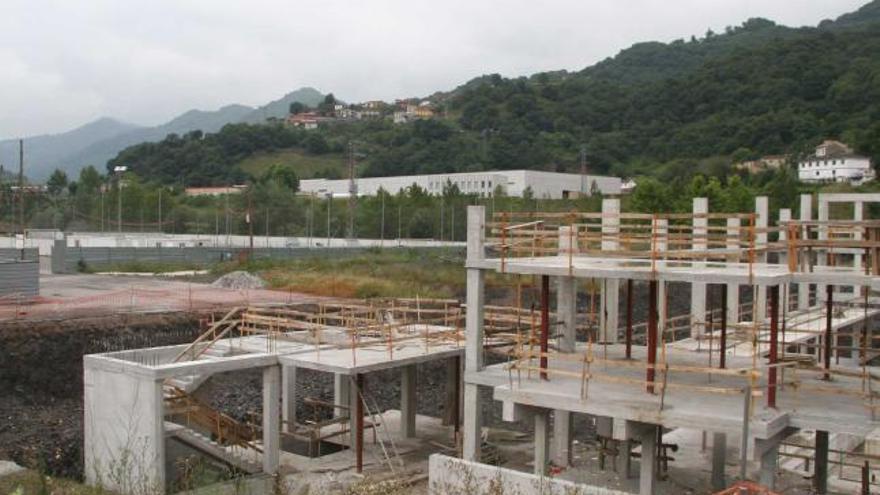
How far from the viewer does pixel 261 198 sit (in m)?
86.7

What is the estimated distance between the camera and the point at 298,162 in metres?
150

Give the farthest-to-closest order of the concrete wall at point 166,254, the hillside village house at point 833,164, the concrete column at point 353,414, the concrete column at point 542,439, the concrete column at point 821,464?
1. the hillside village house at point 833,164
2. the concrete wall at point 166,254
3. the concrete column at point 353,414
4. the concrete column at point 821,464
5. the concrete column at point 542,439

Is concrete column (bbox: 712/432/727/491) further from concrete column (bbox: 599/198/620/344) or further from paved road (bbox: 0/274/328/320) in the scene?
paved road (bbox: 0/274/328/320)

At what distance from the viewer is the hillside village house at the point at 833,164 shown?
106 meters

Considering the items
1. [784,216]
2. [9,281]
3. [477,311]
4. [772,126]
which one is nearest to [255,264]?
[9,281]

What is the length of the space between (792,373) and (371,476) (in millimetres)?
8718

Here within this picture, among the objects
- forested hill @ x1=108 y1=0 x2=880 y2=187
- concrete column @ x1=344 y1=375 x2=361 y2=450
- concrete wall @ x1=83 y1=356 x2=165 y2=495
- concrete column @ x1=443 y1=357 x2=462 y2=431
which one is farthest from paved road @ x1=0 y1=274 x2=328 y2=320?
forested hill @ x1=108 y1=0 x2=880 y2=187

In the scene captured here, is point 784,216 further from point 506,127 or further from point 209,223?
point 506,127

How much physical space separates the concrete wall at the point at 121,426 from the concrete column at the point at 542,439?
22.2 feet

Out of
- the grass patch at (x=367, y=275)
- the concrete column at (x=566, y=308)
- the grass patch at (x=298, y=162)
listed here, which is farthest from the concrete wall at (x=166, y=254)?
the grass patch at (x=298, y=162)

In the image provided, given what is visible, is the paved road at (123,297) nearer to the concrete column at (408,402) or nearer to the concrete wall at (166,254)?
the concrete wall at (166,254)

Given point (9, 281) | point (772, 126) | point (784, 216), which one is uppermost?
point (772, 126)

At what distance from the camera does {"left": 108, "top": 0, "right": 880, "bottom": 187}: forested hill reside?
12862 cm

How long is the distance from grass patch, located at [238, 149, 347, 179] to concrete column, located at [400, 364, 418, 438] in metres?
119
